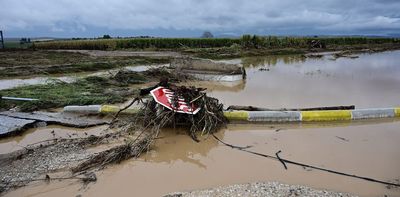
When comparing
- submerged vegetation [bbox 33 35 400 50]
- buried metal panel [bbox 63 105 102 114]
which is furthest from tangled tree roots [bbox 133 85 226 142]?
submerged vegetation [bbox 33 35 400 50]

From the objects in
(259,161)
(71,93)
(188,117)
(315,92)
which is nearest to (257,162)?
(259,161)

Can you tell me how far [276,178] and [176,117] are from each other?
2.84m

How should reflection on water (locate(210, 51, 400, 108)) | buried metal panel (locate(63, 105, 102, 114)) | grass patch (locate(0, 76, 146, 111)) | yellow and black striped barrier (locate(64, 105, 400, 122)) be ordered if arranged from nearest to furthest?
yellow and black striped barrier (locate(64, 105, 400, 122)) < buried metal panel (locate(63, 105, 102, 114)) < grass patch (locate(0, 76, 146, 111)) < reflection on water (locate(210, 51, 400, 108))

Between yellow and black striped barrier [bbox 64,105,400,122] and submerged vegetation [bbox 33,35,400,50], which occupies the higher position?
submerged vegetation [bbox 33,35,400,50]

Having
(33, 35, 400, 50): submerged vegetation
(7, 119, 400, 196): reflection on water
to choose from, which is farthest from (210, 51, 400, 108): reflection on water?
(33, 35, 400, 50): submerged vegetation

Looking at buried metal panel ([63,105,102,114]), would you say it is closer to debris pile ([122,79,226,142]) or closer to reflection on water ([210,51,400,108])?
debris pile ([122,79,226,142])

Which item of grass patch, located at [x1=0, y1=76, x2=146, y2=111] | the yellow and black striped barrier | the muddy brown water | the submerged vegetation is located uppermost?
the submerged vegetation

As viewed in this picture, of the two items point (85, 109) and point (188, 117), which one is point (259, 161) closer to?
point (188, 117)

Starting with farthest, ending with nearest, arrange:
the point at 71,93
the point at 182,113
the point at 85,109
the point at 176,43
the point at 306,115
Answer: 1. the point at 176,43
2. the point at 71,93
3. the point at 85,109
4. the point at 306,115
5. the point at 182,113

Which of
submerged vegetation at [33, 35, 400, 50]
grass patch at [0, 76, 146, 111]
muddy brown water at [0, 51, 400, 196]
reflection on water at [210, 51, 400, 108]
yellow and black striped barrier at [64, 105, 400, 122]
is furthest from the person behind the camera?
submerged vegetation at [33, 35, 400, 50]

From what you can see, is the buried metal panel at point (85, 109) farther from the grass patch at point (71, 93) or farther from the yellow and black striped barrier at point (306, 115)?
the yellow and black striped barrier at point (306, 115)

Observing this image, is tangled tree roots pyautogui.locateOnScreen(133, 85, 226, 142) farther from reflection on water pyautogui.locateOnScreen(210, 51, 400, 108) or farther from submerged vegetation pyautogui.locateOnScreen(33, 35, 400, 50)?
submerged vegetation pyautogui.locateOnScreen(33, 35, 400, 50)

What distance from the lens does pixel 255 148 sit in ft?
20.1

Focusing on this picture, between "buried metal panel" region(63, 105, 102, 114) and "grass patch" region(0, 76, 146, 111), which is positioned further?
"grass patch" region(0, 76, 146, 111)
